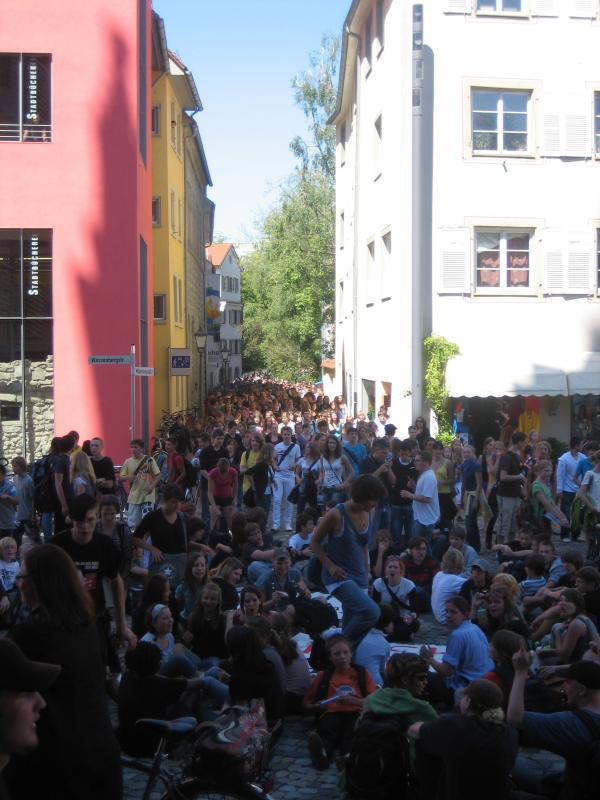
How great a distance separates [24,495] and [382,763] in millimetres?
8464

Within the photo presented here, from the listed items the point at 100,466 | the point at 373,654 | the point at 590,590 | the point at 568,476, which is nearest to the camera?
the point at 373,654

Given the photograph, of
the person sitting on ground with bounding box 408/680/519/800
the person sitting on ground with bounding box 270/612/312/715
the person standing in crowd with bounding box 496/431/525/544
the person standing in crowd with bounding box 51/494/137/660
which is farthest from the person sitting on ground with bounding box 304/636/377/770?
the person standing in crowd with bounding box 496/431/525/544

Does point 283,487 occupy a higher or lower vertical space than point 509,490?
lower

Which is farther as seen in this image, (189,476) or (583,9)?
(583,9)

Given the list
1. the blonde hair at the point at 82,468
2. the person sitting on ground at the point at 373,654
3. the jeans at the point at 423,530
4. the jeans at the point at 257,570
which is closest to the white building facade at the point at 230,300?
the jeans at the point at 423,530

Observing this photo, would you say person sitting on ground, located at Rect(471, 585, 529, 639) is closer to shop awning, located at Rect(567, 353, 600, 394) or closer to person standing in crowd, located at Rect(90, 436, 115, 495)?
person standing in crowd, located at Rect(90, 436, 115, 495)

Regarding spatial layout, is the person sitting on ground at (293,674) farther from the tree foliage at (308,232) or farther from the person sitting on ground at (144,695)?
the tree foliage at (308,232)

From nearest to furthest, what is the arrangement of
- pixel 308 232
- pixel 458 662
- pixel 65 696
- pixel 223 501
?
pixel 65 696
pixel 458 662
pixel 223 501
pixel 308 232

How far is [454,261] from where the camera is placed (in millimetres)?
23578

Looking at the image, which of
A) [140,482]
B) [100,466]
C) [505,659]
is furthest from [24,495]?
[505,659]

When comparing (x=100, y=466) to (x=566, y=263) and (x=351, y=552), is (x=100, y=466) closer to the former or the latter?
(x=351, y=552)

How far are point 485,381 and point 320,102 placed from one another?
29.9m

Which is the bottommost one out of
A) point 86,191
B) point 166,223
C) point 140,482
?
point 140,482

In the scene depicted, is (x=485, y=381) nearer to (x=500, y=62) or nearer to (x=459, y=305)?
(x=459, y=305)
